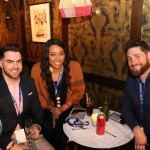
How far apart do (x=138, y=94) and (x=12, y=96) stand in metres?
1.61

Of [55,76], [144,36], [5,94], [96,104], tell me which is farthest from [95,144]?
[96,104]

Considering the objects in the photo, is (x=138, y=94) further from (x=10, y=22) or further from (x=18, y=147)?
(x=10, y=22)

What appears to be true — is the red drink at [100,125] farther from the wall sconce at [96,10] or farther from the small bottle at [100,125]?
the wall sconce at [96,10]

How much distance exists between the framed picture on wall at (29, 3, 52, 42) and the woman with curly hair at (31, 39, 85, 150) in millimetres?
2124

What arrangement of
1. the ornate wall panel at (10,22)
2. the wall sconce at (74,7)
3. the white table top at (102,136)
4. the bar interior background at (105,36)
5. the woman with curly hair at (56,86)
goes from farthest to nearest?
the ornate wall panel at (10,22), the bar interior background at (105,36), the woman with curly hair at (56,86), the wall sconce at (74,7), the white table top at (102,136)

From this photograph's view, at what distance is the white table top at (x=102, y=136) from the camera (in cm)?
254

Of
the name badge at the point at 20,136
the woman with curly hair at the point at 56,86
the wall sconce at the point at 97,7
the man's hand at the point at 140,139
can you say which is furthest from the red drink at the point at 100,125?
the wall sconce at the point at 97,7

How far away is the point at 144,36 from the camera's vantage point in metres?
3.90

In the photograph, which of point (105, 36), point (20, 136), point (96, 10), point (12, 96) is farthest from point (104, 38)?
point (20, 136)

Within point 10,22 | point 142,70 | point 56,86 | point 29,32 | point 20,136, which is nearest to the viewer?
point 20,136

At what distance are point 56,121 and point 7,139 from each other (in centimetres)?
109

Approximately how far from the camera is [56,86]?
375cm

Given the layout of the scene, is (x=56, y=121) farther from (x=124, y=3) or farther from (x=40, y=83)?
(x=124, y=3)

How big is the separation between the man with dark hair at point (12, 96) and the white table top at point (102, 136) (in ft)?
1.45
